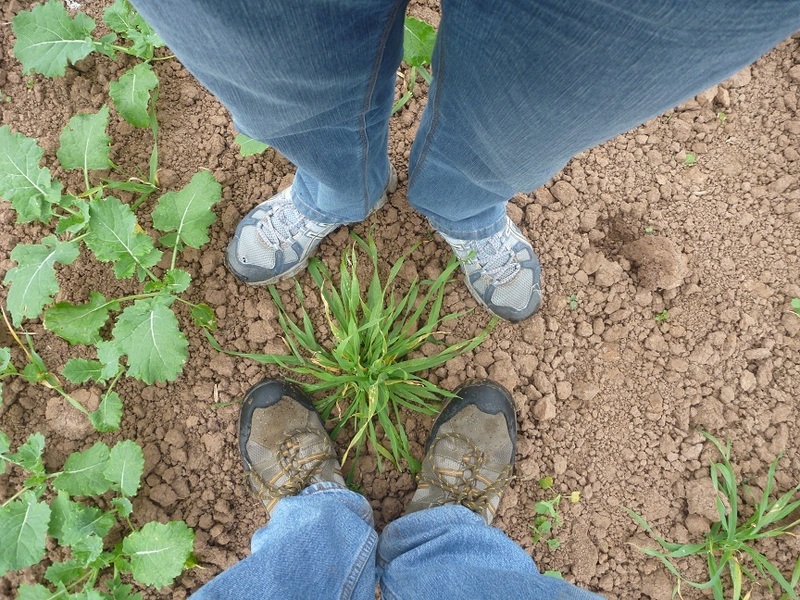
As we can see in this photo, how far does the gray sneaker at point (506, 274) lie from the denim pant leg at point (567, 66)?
1.81ft

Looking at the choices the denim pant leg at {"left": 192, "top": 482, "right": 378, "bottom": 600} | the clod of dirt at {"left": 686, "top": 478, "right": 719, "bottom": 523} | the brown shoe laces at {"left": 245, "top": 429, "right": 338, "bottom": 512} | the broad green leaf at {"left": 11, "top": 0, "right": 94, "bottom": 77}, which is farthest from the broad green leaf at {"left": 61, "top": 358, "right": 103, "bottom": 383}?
the clod of dirt at {"left": 686, "top": 478, "right": 719, "bottom": 523}

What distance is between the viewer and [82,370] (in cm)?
140

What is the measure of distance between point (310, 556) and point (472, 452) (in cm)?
56

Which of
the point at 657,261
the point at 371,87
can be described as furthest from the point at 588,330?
the point at 371,87

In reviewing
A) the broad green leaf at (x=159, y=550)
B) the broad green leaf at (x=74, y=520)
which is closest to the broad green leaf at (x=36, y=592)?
the broad green leaf at (x=74, y=520)

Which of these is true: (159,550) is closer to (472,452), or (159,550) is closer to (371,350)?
(371,350)

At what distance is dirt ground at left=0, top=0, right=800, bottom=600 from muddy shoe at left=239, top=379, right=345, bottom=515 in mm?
72

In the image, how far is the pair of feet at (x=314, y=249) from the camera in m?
1.43

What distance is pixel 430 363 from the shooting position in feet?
4.81

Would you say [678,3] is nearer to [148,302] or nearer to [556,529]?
[148,302]

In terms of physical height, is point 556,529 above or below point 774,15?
below

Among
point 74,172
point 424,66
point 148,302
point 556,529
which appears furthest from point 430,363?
point 74,172

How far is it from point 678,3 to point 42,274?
4.78ft

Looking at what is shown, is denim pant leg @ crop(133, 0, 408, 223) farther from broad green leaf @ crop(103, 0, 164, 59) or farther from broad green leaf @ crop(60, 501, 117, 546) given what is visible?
broad green leaf @ crop(60, 501, 117, 546)
